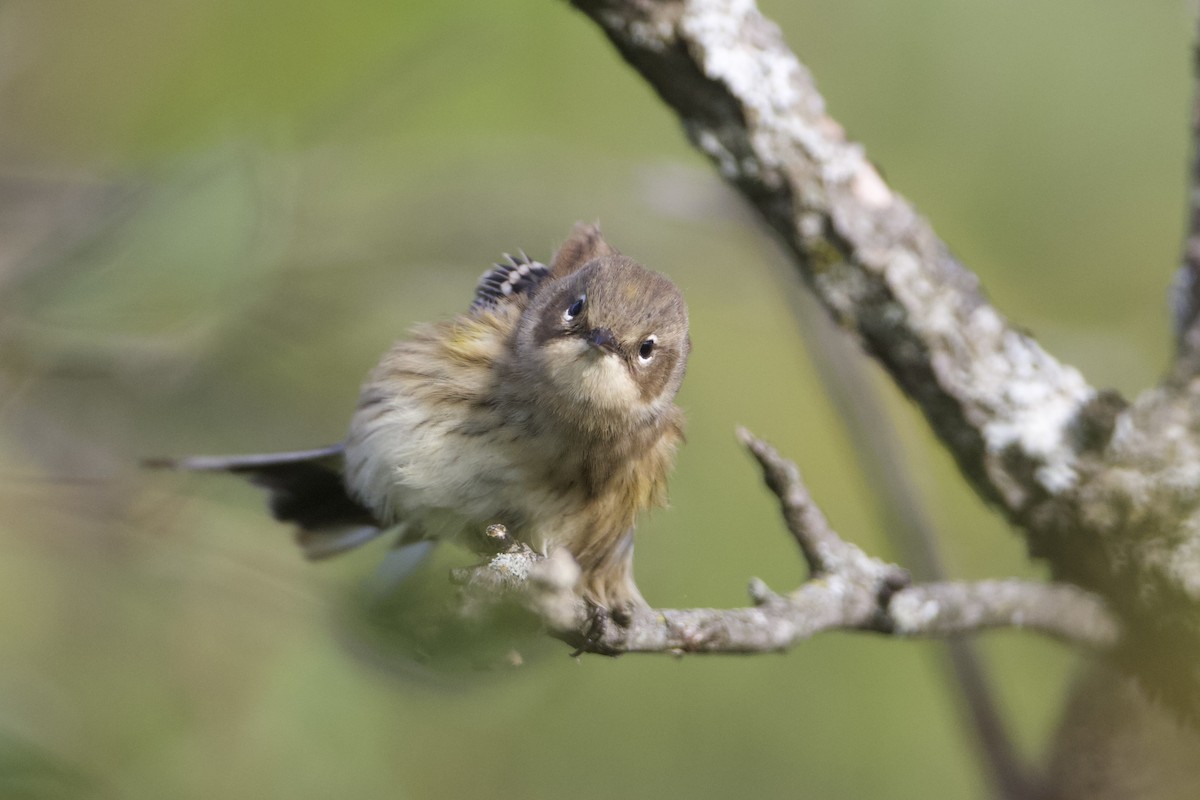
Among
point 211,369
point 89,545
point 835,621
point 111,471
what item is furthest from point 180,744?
point 835,621

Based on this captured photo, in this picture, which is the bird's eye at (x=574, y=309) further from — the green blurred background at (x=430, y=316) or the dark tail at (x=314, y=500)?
the dark tail at (x=314, y=500)

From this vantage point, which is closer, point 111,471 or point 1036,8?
point 111,471

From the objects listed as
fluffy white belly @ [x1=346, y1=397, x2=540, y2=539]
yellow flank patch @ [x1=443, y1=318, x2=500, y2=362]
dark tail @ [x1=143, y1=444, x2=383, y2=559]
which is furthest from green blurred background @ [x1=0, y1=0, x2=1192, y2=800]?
yellow flank patch @ [x1=443, y1=318, x2=500, y2=362]

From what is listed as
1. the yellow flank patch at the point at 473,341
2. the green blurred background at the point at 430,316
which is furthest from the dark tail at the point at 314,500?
the yellow flank patch at the point at 473,341

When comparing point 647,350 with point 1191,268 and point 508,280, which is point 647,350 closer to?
point 508,280

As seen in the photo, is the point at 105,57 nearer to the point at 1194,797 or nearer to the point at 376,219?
the point at 376,219

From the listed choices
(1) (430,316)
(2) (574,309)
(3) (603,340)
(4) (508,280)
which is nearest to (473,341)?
(4) (508,280)
